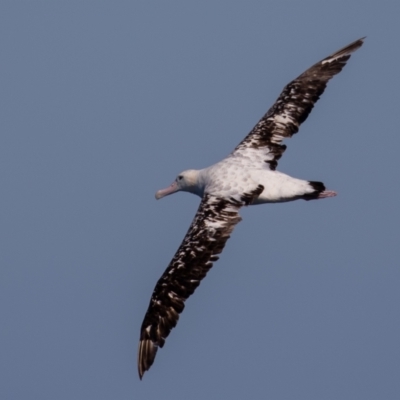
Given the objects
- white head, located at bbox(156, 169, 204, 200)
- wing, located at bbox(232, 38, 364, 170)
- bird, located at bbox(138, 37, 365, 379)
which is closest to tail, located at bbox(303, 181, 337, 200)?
bird, located at bbox(138, 37, 365, 379)

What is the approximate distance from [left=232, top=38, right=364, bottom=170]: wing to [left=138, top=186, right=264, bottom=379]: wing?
2093mm

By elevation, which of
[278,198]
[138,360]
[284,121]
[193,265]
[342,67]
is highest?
[342,67]

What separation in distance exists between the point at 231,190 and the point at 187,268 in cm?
229

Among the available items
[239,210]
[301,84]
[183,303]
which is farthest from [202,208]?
[301,84]

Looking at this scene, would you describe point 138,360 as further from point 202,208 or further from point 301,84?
point 301,84

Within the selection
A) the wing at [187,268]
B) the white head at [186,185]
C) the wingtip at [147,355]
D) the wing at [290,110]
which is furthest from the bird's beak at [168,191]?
the wingtip at [147,355]

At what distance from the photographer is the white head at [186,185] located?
29.1 meters

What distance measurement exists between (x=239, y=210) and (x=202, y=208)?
28.6 inches

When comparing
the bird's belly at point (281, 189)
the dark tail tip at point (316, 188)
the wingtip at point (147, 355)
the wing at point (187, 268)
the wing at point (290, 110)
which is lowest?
the wingtip at point (147, 355)

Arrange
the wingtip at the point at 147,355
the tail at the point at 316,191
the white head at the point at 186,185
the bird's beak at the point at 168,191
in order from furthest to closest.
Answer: the bird's beak at the point at 168,191, the white head at the point at 186,185, the tail at the point at 316,191, the wingtip at the point at 147,355

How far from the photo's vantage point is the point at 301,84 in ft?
99.8

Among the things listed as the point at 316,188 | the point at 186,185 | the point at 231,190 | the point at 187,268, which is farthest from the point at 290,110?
the point at 187,268

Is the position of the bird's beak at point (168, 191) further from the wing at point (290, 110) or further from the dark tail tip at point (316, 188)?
the dark tail tip at point (316, 188)

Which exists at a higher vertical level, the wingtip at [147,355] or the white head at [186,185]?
the white head at [186,185]
